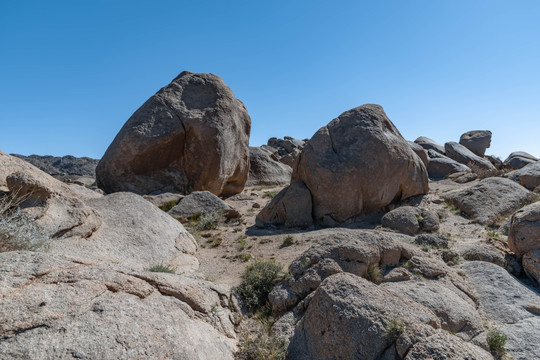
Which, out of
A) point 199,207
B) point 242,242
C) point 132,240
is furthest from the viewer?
point 199,207

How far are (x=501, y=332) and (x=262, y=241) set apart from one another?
201 inches

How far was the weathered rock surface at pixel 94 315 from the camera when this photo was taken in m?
2.75

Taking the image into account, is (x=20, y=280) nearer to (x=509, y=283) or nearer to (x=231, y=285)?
(x=231, y=285)

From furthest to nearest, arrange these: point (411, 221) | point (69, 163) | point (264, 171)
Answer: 1. point (69, 163)
2. point (264, 171)
3. point (411, 221)

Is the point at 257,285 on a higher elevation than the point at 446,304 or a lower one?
higher

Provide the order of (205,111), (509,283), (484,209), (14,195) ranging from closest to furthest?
(14,195) < (509,283) < (484,209) < (205,111)

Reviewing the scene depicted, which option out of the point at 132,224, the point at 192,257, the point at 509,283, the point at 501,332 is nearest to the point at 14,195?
the point at 132,224

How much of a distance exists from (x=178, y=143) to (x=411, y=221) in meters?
7.94

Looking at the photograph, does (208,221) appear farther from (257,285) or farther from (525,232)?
(525,232)

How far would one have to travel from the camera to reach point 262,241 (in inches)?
344

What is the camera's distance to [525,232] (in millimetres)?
6609

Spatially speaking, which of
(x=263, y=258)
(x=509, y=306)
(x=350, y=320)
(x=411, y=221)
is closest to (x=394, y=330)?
(x=350, y=320)

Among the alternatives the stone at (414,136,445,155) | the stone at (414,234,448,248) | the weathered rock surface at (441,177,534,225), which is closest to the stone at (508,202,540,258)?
the stone at (414,234,448,248)

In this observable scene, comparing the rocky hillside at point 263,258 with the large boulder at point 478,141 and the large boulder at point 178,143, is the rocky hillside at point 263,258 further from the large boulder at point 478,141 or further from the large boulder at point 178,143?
the large boulder at point 478,141
